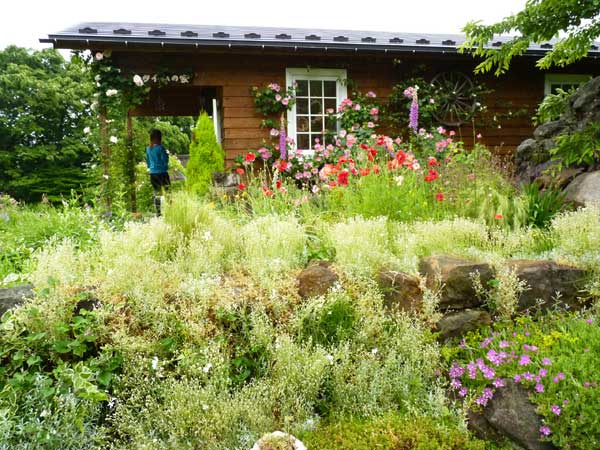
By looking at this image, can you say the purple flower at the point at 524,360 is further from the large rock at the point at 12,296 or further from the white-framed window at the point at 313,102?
the white-framed window at the point at 313,102

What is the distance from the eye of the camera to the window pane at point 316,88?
8.91 meters

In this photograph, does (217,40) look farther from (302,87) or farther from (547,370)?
(547,370)

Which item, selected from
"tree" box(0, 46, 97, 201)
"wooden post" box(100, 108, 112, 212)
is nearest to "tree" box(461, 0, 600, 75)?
"wooden post" box(100, 108, 112, 212)

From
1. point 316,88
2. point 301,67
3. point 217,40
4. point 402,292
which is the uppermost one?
point 217,40

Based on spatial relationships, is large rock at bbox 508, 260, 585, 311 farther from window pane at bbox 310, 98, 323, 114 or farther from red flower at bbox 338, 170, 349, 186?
window pane at bbox 310, 98, 323, 114

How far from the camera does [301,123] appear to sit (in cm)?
876

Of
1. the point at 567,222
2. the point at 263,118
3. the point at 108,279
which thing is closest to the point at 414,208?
the point at 567,222

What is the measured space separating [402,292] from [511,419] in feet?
3.11

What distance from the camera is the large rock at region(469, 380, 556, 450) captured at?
7.48ft

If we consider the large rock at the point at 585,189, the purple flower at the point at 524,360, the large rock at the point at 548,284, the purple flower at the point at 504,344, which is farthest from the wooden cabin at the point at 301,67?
the purple flower at the point at 524,360

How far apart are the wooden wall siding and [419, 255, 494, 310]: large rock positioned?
5.98m

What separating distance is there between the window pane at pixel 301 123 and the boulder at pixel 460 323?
628 centimetres

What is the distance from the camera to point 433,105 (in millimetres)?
8992

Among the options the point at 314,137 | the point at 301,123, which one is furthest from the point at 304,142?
the point at 301,123
